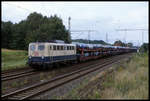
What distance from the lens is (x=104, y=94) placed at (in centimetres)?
898

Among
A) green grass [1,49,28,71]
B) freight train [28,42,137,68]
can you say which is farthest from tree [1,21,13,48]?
freight train [28,42,137,68]

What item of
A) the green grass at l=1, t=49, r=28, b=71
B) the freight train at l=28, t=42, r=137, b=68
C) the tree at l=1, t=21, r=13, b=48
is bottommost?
the green grass at l=1, t=49, r=28, b=71

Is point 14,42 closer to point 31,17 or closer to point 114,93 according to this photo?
point 31,17

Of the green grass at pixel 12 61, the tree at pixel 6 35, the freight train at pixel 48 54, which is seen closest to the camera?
the freight train at pixel 48 54

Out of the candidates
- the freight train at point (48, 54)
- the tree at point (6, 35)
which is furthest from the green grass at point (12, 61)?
the tree at point (6, 35)

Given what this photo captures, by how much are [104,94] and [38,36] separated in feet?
139

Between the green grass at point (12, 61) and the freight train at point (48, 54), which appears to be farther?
the green grass at point (12, 61)

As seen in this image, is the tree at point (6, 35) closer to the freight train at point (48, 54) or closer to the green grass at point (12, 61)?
the green grass at point (12, 61)

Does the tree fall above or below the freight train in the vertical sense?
above

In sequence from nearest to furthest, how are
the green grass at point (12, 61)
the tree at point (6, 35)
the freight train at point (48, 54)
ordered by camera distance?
the freight train at point (48, 54) → the green grass at point (12, 61) → the tree at point (6, 35)

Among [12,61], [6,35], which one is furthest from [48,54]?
[6,35]

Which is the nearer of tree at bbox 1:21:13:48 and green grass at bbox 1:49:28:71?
green grass at bbox 1:49:28:71

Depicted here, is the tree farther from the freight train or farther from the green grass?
the freight train

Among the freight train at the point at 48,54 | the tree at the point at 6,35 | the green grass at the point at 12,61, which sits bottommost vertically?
the green grass at the point at 12,61
